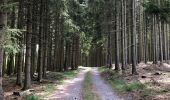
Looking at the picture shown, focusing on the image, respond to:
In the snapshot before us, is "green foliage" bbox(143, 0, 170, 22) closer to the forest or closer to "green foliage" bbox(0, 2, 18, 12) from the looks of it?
the forest

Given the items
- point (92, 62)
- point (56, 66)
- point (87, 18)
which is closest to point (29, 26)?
point (56, 66)

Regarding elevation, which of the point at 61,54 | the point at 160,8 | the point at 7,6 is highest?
the point at 160,8

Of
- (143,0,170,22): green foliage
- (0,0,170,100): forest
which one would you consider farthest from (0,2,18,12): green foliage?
(143,0,170,22): green foliage

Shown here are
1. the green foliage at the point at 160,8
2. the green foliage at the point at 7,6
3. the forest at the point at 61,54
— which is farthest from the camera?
the green foliage at the point at 160,8

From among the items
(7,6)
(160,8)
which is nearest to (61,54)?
(160,8)

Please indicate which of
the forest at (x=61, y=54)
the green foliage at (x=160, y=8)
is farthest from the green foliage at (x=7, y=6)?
the green foliage at (x=160, y=8)

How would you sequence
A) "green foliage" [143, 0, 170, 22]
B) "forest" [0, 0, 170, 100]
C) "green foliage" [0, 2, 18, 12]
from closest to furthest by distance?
1. "green foliage" [0, 2, 18, 12]
2. "forest" [0, 0, 170, 100]
3. "green foliage" [143, 0, 170, 22]

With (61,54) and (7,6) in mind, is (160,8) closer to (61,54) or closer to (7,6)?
(61,54)

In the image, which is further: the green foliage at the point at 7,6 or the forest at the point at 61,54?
the forest at the point at 61,54

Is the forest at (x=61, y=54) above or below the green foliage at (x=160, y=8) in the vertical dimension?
below

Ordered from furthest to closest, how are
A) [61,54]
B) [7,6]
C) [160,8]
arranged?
1. [61,54]
2. [160,8]
3. [7,6]

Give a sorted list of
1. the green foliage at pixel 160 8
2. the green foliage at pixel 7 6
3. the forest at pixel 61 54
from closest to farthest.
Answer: the green foliage at pixel 7 6
the forest at pixel 61 54
the green foliage at pixel 160 8

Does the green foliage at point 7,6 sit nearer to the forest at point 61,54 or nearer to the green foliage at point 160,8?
the forest at point 61,54

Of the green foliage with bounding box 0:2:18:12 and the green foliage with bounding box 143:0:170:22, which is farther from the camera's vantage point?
the green foliage with bounding box 143:0:170:22
